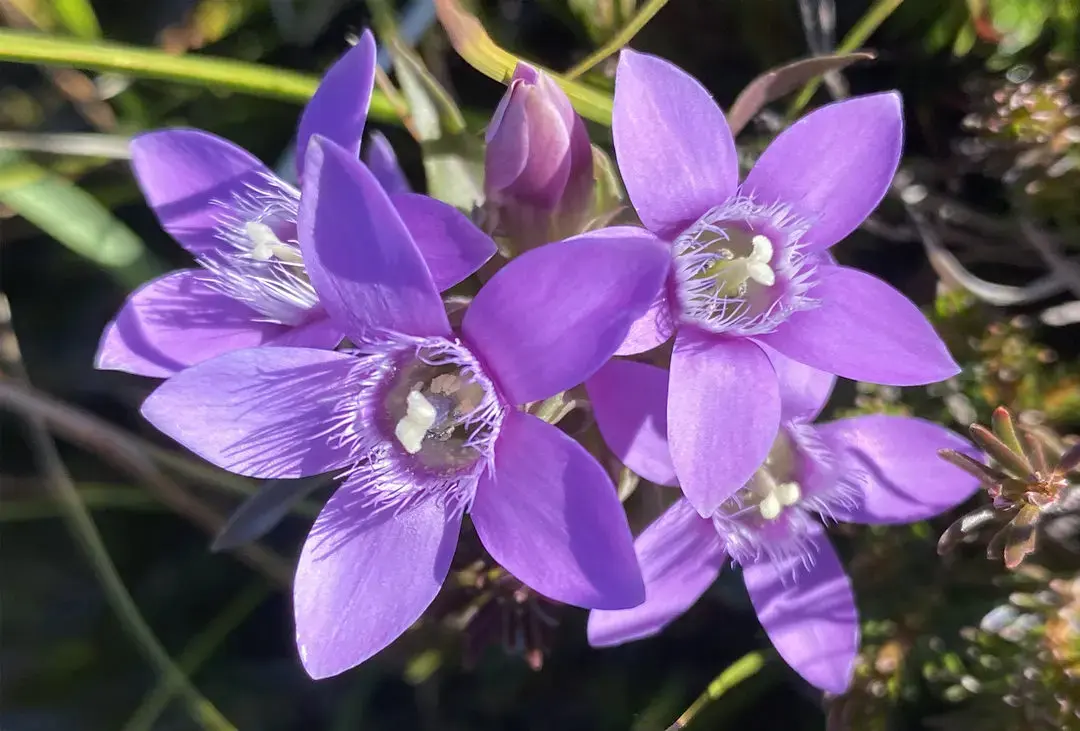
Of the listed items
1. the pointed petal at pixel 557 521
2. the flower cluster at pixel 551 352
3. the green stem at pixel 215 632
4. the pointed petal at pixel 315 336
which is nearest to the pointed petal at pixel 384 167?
the flower cluster at pixel 551 352

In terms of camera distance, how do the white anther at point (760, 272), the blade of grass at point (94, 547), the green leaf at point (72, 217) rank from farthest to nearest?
the blade of grass at point (94, 547)
the green leaf at point (72, 217)
the white anther at point (760, 272)

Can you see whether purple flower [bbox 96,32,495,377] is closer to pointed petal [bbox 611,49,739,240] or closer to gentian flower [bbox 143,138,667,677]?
gentian flower [bbox 143,138,667,677]

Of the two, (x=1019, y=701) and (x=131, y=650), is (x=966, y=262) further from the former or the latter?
(x=131, y=650)

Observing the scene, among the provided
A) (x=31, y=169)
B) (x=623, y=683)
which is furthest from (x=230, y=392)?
(x=623, y=683)

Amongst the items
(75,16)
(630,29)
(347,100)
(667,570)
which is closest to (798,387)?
(667,570)

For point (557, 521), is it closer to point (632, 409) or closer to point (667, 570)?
point (632, 409)

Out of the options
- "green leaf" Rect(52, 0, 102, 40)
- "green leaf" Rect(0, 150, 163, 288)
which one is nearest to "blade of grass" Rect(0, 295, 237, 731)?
"green leaf" Rect(0, 150, 163, 288)

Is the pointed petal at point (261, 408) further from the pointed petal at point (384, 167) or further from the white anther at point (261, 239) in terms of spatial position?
the pointed petal at point (384, 167)
